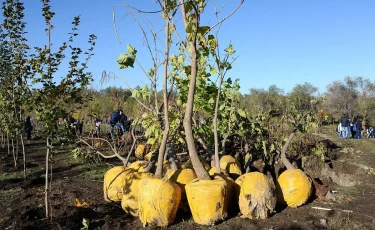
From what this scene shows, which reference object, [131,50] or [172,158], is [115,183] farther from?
[131,50]

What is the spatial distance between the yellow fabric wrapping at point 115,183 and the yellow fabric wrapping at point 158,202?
1.04m

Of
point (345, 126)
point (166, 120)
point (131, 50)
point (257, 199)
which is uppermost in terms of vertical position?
point (131, 50)

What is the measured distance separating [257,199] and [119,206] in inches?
91.1

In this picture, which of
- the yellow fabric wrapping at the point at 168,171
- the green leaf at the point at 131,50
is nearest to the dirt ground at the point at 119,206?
the yellow fabric wrapping at the point at 168,171

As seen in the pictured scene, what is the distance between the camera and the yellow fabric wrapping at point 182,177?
546 centimetres

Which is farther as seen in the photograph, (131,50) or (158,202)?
(131,50)

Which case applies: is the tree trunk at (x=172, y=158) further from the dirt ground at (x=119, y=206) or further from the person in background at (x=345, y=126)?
the person in background at (x=345, y=126)

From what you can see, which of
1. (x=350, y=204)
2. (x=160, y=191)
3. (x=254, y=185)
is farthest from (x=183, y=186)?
(x=350, y=204)

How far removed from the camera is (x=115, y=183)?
5.98 metres

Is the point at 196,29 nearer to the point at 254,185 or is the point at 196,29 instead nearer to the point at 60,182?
the point at 254,185

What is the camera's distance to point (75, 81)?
5.49 m

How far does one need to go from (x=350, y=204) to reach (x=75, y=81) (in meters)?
4.89

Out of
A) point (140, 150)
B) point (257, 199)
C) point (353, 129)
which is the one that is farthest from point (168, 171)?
point (353, 129)

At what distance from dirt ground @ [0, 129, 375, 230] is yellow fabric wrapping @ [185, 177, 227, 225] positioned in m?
0.14
